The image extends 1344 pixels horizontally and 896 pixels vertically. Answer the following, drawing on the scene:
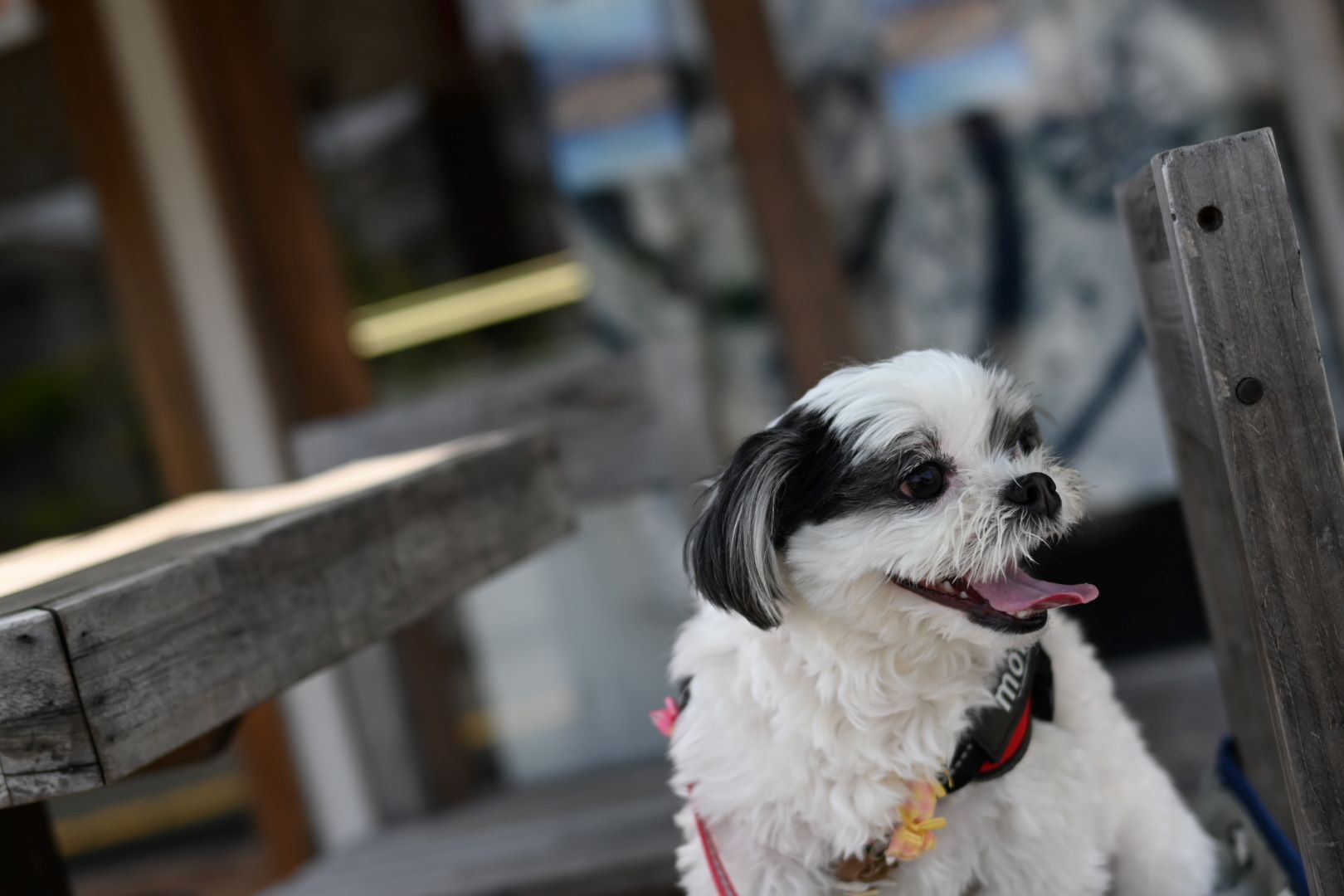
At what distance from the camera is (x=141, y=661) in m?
1.14

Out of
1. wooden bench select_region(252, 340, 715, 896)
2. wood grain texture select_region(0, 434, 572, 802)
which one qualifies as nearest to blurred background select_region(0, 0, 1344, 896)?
wooden bench select_region(252, 340, 715, 896)

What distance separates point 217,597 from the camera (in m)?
1.26

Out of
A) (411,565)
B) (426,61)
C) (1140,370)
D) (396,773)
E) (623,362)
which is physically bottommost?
(396,773)

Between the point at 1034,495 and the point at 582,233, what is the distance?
7.26 ft

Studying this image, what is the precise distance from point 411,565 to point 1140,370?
90.6 inches

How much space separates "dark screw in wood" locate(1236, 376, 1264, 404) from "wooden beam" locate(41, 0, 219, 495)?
2809 millimetres

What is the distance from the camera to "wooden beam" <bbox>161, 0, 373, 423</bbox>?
10.6 ft

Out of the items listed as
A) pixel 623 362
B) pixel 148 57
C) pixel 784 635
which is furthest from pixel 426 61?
pixel 784 635

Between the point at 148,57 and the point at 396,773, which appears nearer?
the point at 396,773

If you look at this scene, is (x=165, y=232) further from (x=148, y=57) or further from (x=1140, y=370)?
(x=1140, y=370)

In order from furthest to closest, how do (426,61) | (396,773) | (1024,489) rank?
(426,61) < (396,773) < (1024,489)

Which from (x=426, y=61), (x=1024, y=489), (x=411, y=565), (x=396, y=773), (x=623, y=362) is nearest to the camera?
(x=1024, y=489)

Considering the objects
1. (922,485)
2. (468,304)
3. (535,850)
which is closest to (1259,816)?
(922,485)

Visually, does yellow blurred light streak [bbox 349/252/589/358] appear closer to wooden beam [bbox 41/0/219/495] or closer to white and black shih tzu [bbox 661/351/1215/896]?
wooden beam [bbox 41/0/219/495]
